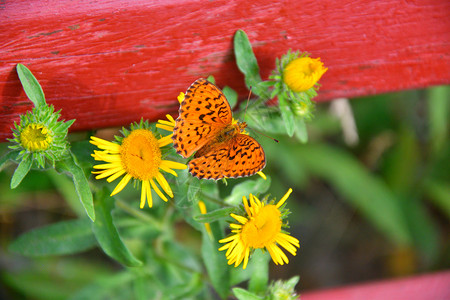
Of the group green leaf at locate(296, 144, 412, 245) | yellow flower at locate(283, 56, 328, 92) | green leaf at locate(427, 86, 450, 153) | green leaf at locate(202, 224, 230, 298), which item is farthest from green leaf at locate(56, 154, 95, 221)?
green leaf at locate(427, 86, 450, 153)

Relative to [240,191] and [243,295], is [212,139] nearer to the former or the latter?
[240,191]

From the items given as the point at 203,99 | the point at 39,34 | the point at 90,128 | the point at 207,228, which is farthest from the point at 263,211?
the point at 39,34

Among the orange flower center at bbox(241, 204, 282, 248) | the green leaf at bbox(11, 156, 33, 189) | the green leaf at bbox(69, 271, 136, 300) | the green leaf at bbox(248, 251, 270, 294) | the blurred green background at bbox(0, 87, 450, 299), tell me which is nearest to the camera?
the green leaf at bbox(11, 156, 33, 189)

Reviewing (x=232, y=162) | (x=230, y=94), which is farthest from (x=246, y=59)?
(x=232, y=162)

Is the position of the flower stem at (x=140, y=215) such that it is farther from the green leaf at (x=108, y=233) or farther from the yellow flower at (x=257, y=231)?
the yellow flower at (x=257, y=231)

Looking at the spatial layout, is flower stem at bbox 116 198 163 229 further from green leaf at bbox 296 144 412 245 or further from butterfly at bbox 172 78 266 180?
green leaf at bbox 296 144 412 245

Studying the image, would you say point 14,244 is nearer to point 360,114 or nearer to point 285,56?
point 285,56

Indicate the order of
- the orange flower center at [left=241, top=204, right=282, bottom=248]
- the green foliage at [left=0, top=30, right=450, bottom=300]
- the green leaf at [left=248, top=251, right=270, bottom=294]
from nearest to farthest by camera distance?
the orange flower center at [left=241, top=204, right=282, bottom=248]
the green foliage at [left=0, top=30, right=450, bottom=300]
the green leaf at [left=248, top=251, right=270, bottom=294]
